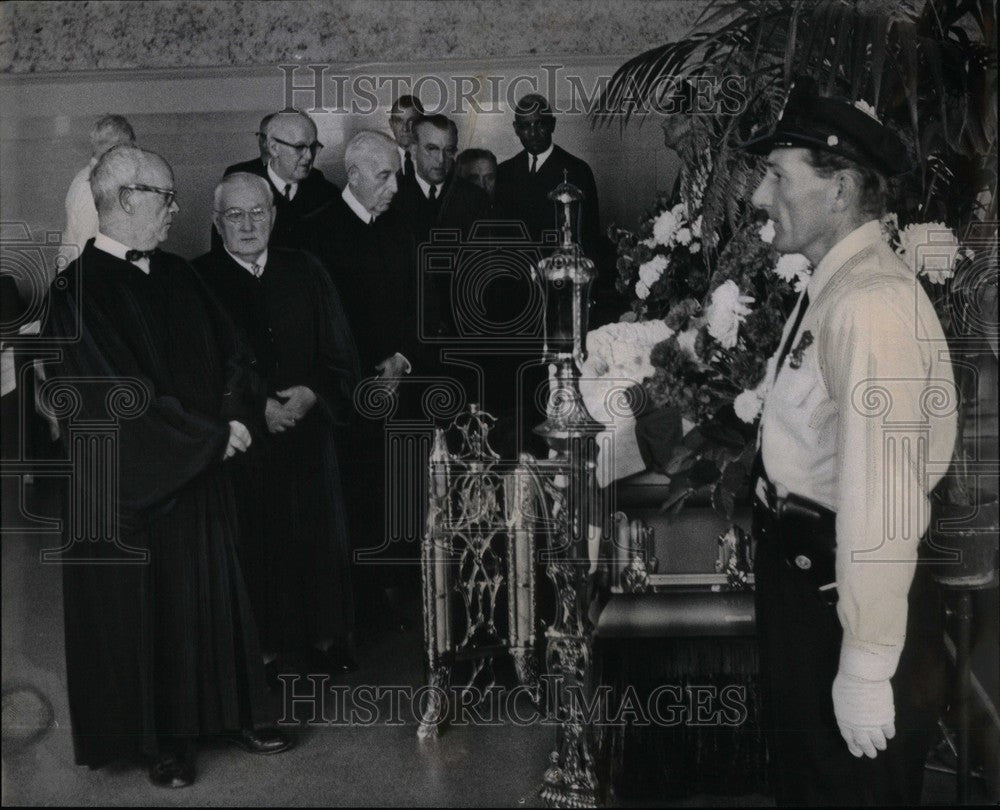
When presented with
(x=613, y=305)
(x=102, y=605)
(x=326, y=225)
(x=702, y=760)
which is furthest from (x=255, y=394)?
(x=702, y=760)

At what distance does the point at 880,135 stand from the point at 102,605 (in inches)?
76.4

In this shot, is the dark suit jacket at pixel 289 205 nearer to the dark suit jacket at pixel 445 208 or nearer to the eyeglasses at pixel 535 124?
the dark suit jacket at pixel 445 208

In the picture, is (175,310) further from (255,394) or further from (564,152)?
(564,152)

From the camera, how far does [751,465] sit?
2.48 metres

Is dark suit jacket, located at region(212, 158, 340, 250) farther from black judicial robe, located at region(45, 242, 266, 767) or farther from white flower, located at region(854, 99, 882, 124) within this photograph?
white flower, located at region(854, 99, 882, 124)

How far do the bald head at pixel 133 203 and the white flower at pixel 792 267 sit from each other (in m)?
1.32

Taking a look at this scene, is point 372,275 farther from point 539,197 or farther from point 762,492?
point 762,492

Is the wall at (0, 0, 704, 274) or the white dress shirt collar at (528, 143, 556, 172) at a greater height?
the wall at (0, 0, 704, 274)

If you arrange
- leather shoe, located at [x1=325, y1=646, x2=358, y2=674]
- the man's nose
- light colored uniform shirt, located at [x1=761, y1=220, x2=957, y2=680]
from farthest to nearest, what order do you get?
leather shoe, located at [x1=325, y1=646, x2=358, y2=674] → the man's nose → light colored uniform shirt, located at [x1=761, y1=220, x2=957, y2=680]

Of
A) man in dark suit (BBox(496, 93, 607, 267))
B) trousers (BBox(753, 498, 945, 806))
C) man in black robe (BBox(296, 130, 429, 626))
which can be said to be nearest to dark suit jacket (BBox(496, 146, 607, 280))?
man in dark suit (BBox(496, 93, 607, 267))

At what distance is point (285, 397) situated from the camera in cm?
253

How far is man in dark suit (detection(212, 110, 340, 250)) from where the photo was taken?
252 centimetres

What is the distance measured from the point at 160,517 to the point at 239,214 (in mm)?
684

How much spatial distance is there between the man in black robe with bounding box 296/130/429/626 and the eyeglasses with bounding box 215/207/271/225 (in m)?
0.11
